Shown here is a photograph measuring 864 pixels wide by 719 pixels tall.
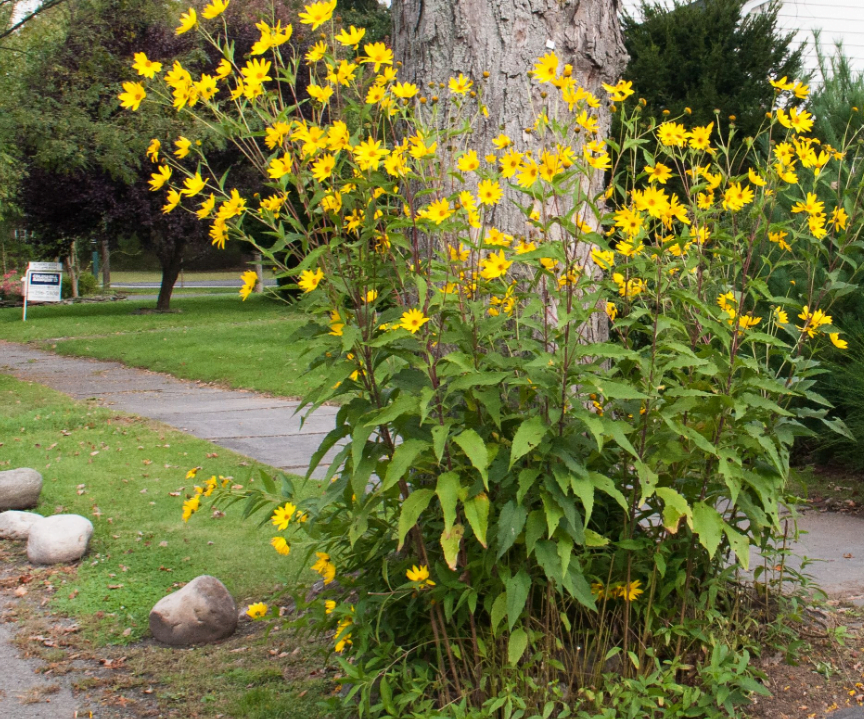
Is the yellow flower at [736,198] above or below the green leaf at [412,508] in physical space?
above

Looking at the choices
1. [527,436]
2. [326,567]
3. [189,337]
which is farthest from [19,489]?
[189,337]

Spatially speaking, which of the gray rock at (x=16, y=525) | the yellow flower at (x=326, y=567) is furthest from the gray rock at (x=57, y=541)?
the yellow flower at (x=326, y=567)

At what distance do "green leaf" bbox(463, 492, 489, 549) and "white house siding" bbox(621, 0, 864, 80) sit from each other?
1338 cm

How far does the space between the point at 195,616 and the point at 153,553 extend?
116cm

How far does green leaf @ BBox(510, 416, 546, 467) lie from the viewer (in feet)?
7.30

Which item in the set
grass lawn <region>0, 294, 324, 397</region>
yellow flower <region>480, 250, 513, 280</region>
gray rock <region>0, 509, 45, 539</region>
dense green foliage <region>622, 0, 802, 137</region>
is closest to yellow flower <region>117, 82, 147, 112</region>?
yellow flower <region>480, 250, 513, 280</region>

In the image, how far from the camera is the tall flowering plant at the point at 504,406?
7.70 ft

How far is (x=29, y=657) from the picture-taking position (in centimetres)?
363

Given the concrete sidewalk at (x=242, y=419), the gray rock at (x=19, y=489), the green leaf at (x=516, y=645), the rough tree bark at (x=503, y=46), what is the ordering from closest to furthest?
the green leaf at (x=516, y=645) → the rough tree bark at (x=503, y=46) → the concrete sidewalk at (x=242, y=419) → the gray rock at (x=19, y=489)

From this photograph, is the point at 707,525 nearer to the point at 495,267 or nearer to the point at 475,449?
the point at 475,449

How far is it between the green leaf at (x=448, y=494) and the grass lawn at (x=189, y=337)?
576cm

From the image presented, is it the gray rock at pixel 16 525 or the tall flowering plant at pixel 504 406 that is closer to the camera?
the tall flowering plant at pixel 504 406

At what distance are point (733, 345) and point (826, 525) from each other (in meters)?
2.77

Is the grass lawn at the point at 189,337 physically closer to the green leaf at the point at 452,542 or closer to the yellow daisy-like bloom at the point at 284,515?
the yellow daisy-like bloom at the point at 284,515
